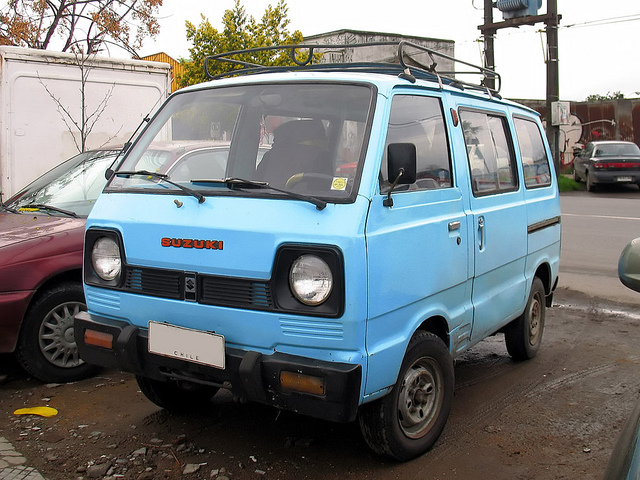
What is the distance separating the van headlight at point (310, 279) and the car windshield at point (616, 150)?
69.4 ft

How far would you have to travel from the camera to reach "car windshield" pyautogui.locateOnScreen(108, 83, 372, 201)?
11.0 ft

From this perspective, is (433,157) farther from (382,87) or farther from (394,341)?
(394,341)

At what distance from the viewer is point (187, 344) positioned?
3.27 m

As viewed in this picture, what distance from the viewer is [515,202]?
480cm

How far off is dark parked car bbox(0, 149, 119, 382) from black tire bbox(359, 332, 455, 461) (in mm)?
2479

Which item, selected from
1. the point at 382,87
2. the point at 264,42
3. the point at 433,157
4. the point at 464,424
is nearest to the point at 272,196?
the point at 382,87

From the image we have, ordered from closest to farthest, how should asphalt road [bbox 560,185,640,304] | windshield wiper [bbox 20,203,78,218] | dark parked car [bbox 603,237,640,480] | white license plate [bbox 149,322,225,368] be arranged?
1. dark parked car [bbox 603,237,640,480]
2. white license plate [bbox 149,322,225,368]
3. windshield wiper [bbox 20,203,78,218]
4. asphalt road [bbox 560,185,640,304]

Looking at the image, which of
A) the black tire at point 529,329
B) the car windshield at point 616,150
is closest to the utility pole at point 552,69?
the car windshield at point 616,150

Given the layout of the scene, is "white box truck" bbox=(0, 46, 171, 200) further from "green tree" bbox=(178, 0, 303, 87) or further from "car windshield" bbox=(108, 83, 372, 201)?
"green tree" bbox=(178, 0, 303, 87)

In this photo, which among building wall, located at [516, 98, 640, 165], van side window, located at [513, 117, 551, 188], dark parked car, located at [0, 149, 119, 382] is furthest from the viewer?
building wall, located at [516, 98, 640, 165]

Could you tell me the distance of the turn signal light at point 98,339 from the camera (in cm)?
351

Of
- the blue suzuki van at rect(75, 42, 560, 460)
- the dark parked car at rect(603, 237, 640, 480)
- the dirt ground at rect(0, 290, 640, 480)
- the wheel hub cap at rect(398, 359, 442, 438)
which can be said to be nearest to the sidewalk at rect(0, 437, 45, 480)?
the dirt ground at rect(0, 290, 640, 480)

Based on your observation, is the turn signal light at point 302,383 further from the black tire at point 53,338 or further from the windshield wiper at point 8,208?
the windshield wiper at point 8,208

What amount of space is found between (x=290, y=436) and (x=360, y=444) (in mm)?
409
